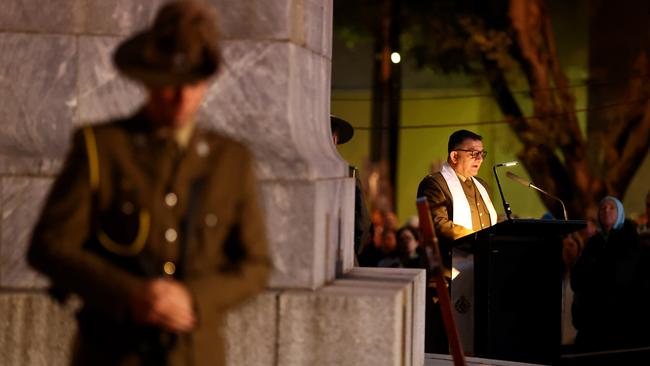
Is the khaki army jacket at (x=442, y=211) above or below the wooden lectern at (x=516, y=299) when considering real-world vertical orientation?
above

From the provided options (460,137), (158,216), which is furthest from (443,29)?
(158,216)

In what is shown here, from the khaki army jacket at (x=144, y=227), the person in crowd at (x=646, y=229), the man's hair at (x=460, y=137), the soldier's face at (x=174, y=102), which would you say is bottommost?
the khaki army jacket at (x=144, y=227)

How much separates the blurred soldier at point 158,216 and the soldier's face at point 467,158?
299 inches

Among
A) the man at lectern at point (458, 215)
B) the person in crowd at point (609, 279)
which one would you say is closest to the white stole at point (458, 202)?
A: the man at lectern at point (458, 215)

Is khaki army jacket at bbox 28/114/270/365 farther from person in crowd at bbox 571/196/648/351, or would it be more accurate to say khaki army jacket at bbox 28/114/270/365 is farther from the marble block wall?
person in crowd at bbox 571/196/648/351

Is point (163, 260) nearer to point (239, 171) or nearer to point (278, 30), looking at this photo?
point (239, 171)

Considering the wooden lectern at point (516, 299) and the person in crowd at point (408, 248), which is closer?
the wooden lectern at point (516, 299)

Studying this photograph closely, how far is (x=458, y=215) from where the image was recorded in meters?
12.2

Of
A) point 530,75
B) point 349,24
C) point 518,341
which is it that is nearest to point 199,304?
point 518,341

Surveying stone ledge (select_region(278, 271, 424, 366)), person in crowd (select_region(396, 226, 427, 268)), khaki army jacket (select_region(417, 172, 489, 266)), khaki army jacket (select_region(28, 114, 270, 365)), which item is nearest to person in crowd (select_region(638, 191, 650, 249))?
person in crowd (select_region(396, 226, 427, 268))

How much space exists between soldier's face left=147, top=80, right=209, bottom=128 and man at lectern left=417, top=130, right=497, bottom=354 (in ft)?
24.1

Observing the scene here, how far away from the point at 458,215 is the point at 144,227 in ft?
24.8

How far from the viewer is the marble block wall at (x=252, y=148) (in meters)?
7.17

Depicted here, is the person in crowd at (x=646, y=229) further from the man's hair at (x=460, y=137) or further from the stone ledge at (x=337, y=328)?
the stone ledge at (x=337, y=328)
